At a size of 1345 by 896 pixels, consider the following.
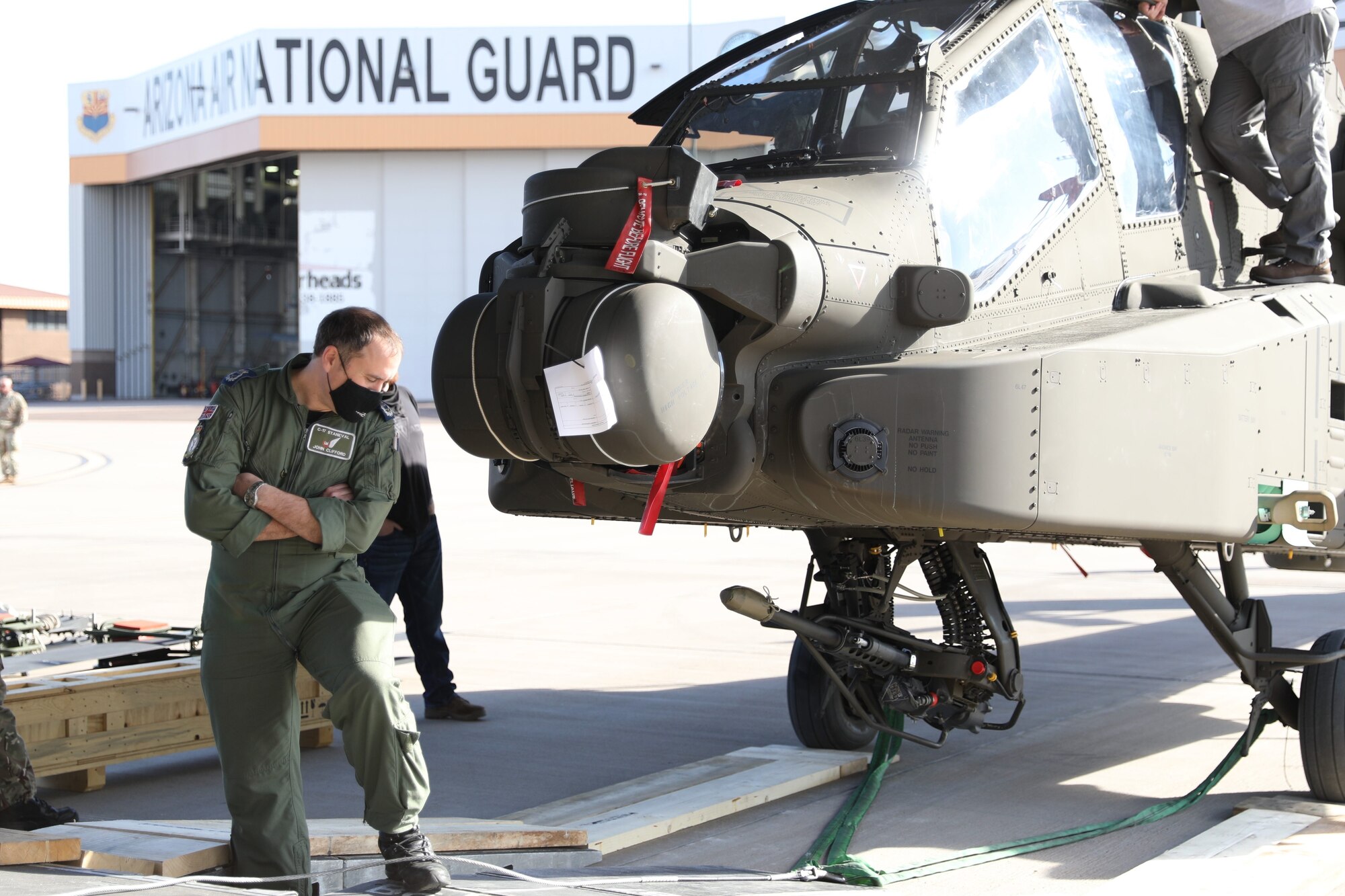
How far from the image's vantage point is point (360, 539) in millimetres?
4258

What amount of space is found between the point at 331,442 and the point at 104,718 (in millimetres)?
2324

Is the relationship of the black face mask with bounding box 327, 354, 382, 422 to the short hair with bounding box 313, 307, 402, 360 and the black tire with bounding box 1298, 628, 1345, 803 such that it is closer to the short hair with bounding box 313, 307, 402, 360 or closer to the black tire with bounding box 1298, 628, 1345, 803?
the short hair with bounding box 313, 307, 402, 360

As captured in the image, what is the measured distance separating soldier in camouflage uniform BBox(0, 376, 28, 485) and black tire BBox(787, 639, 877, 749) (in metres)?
18.1

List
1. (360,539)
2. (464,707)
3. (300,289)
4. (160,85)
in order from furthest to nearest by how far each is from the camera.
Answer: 1. (160,85)
2. (300,289)
3. (464,707)
4. (360,539)

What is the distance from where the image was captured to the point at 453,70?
52062 millimetres

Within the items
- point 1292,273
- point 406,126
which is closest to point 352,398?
point 1292,273

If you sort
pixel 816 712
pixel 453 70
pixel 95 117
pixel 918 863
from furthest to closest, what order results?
pixel 95 117
pixel 453 70
pixel 816 712
pixel 918 863

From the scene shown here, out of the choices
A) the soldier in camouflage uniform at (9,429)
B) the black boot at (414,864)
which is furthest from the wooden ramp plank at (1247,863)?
the soldier in camouflage uniform at (9,429)

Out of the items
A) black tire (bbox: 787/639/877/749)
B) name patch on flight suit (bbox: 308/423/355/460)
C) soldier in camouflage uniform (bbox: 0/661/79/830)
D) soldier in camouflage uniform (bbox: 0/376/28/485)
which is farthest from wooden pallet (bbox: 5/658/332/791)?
soldier in camouflage uniform (bbox: 0/376/28/485)

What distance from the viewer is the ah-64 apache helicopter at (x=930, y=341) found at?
433cm

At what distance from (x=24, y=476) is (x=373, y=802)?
72.7ft

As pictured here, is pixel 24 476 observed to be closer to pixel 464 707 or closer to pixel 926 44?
pixel 464 707

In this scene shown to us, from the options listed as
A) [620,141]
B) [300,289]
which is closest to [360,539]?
[620,141]

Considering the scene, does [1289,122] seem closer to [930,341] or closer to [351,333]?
[930,341]
